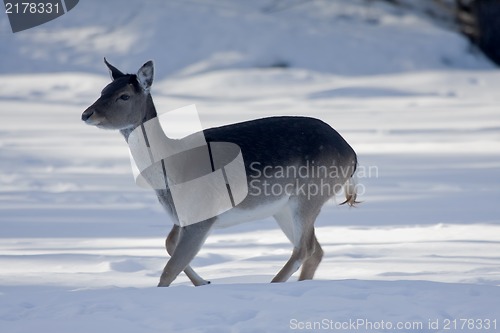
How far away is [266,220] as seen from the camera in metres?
10.7

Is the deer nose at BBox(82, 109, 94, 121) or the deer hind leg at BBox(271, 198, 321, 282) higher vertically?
the deer nose at BBox(82, 109, 94, 121)

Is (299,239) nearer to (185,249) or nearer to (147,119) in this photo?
(185,249)

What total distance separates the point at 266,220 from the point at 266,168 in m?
3.55

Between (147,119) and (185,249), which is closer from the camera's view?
(185,249)

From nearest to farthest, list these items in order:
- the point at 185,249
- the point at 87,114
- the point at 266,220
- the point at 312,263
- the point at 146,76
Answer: the point at 87,114, the point at 185,249, the point at 146,76, the point at 312,263, the point at 266,220

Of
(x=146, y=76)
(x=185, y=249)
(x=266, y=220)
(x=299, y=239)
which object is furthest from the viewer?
(x=266, y=220)

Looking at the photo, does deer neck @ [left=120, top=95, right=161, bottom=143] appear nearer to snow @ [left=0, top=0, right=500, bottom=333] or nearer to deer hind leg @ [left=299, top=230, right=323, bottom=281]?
snow @ [left=0, top=0, right=500, bottom=333]

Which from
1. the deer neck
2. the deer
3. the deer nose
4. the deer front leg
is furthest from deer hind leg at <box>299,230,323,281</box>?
the deer nose

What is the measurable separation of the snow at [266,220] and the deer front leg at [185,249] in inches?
21.3

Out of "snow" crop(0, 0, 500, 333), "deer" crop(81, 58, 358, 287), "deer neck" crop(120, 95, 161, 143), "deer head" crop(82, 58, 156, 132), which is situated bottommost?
"snow" crop(0, 0, 500, 333)

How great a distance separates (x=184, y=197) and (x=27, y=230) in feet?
11.4

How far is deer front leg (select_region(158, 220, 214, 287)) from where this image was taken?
683 centimetres

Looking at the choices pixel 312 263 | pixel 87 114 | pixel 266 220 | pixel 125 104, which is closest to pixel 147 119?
pixel 125 104

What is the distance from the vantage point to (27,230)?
9922 mm
